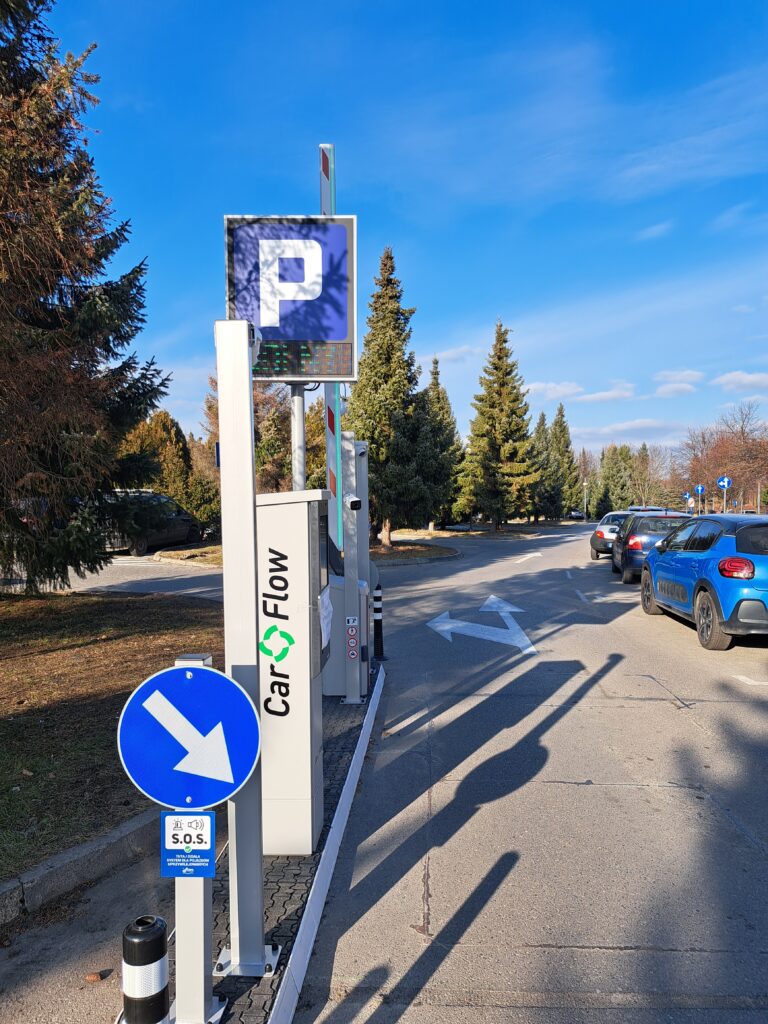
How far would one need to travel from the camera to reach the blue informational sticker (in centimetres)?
225

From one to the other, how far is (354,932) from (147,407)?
11.0 metres

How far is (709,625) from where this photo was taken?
910cm

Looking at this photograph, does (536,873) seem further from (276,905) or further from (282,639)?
(282,639)

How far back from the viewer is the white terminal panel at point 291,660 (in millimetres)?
3414

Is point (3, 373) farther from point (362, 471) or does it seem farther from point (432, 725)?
point (432, 725)

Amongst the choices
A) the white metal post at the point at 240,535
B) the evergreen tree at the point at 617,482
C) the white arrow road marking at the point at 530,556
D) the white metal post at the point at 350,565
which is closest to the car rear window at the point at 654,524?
the white arrow road marking at the point at 530,556

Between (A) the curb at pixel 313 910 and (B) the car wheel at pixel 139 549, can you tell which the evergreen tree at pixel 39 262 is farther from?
(B) the car wheel at pixel 139 549

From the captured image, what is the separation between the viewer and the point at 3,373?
5492 mm

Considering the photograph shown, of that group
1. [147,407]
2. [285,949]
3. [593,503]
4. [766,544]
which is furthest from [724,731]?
[593,503]

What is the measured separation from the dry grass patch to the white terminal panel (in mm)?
1175

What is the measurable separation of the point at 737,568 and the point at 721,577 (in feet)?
0.80

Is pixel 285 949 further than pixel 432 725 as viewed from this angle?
No

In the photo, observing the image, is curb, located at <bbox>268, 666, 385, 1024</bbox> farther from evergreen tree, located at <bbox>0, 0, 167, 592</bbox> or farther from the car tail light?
the car tail light

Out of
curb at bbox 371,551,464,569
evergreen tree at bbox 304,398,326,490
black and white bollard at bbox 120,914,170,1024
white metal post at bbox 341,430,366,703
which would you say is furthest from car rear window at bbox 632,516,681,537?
black and white bollard at bbox 120,914,170,1024
